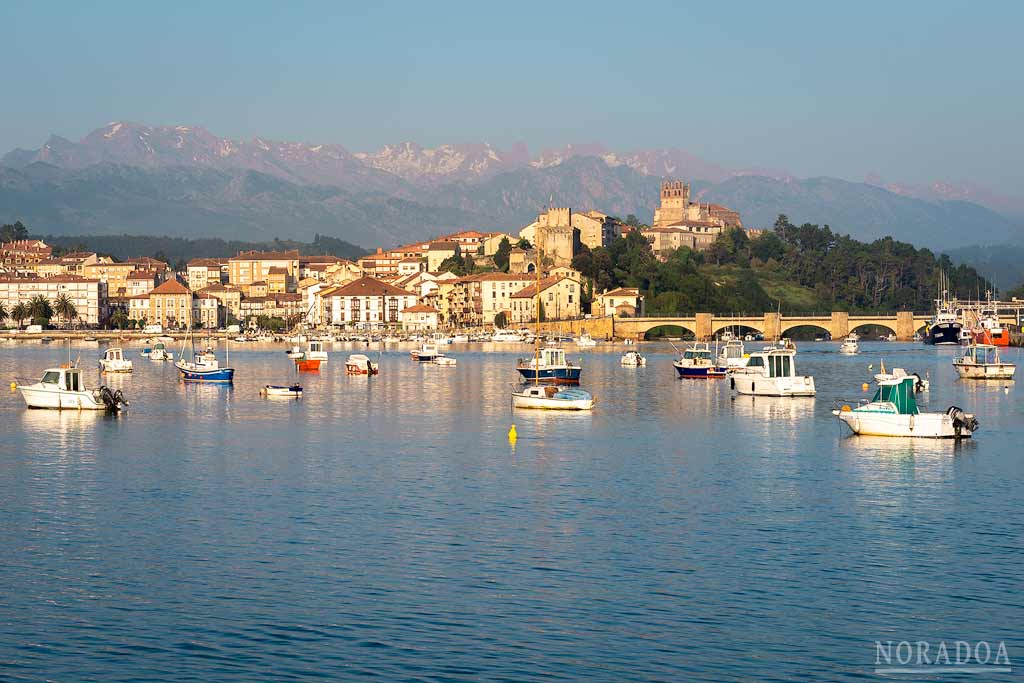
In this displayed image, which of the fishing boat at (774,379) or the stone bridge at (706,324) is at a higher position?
the stone bridge at (706,324)

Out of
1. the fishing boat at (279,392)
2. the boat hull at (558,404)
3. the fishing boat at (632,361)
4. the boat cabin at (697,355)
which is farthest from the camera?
the fishing boat at (632,361)

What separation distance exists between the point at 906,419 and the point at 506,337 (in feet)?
396

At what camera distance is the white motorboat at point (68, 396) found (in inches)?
2146

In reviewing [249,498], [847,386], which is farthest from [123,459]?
[847,386]

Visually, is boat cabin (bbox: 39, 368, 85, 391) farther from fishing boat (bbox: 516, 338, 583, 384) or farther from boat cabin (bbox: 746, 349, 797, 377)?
boat cabin (bbox: 746, 349, 797, 377)

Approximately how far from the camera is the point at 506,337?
163 meters

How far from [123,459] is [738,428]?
22648 mm

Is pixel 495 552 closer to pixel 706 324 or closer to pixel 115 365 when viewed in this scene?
pixel 115 365

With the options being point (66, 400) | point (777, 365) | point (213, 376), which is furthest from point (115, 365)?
point (777, 365)

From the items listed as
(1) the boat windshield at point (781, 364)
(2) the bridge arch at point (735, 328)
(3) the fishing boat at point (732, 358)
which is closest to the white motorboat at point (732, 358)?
(3) the fishing boat at point (732, 358)

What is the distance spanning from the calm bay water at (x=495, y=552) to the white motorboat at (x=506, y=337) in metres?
113

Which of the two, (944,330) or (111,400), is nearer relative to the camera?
(111,400)

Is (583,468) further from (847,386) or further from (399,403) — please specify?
(847,386)

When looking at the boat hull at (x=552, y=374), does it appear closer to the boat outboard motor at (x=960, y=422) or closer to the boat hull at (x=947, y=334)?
the boat outboard motor at (x=960, y=422)
